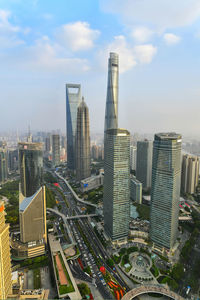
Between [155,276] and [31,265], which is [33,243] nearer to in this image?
[31,265]

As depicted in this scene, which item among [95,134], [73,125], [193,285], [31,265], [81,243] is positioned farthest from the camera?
[95,134]

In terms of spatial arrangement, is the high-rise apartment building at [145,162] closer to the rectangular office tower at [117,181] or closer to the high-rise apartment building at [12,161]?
the rectangular office tower at [117,181]

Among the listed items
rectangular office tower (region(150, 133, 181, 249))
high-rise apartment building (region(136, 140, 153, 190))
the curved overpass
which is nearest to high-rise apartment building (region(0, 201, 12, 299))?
the curved overpass

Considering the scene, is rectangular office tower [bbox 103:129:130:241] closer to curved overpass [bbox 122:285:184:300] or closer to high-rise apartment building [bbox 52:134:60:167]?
curved overpass [bbox 122:285:184:300]

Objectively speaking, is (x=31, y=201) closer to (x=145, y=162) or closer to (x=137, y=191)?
(x=137, y=191)

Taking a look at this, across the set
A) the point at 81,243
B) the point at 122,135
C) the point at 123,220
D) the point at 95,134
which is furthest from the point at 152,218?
the point at 95,134

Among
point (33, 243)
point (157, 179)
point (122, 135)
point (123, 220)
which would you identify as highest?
point (122, 135)
